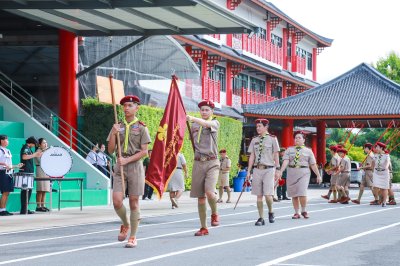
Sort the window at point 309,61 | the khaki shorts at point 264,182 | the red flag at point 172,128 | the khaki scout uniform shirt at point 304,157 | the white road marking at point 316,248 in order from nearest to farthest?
the white road marking at point 316,248 → the red flag at point 172,128 → the khaki shorts at point 264,182 → the khaki scout uniform shirt at point 304,157 → the window at point 309,61

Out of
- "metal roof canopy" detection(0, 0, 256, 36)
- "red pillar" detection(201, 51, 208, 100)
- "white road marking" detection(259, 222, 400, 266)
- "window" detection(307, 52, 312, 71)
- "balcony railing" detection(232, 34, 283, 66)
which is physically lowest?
"white road marking" detection(259, 222, 400, 266)

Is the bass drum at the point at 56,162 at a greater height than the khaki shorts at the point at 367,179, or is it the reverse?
the bass drum at the point at 56,162

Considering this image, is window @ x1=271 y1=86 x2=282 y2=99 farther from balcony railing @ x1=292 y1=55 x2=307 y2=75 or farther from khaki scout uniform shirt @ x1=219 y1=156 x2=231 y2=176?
khaki scout uniform shirt @ x1=219 y1=156 x2=231 y2=176

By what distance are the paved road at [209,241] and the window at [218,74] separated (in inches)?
1086

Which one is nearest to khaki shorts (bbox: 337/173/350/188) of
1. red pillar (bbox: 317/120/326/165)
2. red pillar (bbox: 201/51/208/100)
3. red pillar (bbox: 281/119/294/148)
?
red pillar (bbox: 201/51/208/100)

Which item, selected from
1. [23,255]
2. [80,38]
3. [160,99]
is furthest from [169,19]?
[23,255]

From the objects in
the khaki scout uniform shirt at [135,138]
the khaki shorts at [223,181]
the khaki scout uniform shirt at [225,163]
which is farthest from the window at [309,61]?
the khaki scout uniform shirt at [135,138]

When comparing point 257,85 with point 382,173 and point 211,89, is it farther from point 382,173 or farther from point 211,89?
point 382,173

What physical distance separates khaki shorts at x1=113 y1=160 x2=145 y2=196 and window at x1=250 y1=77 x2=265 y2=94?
42.2 m

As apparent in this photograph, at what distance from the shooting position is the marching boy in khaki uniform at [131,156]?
40.8 ft

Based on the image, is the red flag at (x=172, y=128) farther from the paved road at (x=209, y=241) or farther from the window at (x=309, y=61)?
the window at (x=309, y=61)

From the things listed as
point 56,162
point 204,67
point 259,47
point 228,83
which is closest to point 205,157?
point 56,162

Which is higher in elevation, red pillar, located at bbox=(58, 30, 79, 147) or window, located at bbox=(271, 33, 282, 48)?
window, located at bbox=(271, 33, 282, 48)

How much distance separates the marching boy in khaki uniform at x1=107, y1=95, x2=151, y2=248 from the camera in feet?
40.8
